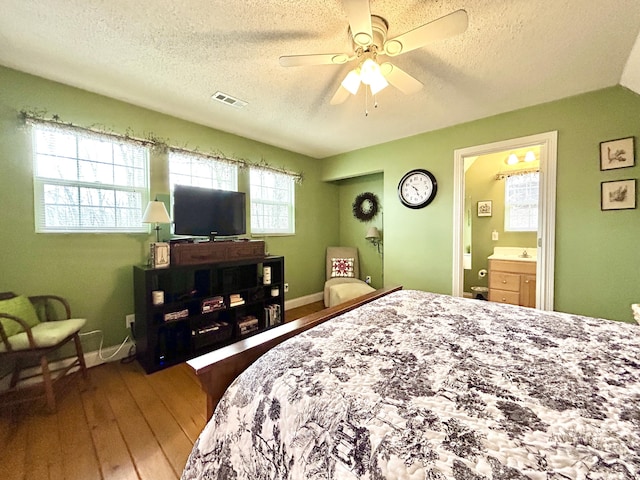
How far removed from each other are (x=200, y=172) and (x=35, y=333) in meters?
1.97

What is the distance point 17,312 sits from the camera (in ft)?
5.99

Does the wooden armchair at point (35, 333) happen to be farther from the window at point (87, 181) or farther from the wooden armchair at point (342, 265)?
the wooden armchair at point (342, 265)

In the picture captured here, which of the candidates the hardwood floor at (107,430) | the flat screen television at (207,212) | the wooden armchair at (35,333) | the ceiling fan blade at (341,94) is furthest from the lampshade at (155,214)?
the ceiling fan blade at (341,94)

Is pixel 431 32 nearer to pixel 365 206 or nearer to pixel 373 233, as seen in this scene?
pixel 373 233

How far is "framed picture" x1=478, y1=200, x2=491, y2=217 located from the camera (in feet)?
13.4

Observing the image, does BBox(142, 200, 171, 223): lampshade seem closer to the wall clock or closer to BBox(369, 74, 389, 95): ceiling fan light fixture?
BBox(369, 74, 389, 95): ceiling fan light fixture

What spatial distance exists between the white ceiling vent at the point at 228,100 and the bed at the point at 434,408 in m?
2.25

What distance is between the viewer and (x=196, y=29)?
1.61 metres

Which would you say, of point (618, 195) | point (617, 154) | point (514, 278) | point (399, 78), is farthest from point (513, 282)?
point (399, 78)

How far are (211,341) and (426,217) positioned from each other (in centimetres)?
287

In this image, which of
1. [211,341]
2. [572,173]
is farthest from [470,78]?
[211,341]

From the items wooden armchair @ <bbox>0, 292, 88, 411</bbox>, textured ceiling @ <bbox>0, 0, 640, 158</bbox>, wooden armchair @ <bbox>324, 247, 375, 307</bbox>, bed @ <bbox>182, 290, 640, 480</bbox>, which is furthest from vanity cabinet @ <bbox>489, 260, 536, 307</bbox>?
wooden armchair @ <bbox>0, 292, 88, 411</bbox>

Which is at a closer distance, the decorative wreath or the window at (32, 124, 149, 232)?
Answer: the window at (32, 124, 149, 232)

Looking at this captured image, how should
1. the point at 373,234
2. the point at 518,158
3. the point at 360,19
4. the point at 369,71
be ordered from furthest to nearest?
the point at 373,234 < the point at 518,158 < the point at 369,71 < the point at 360,19
